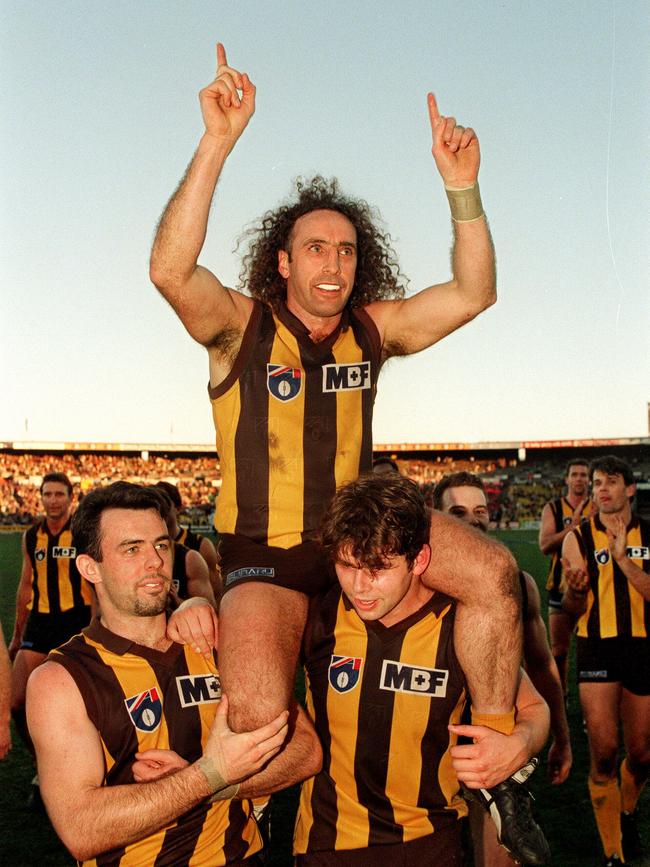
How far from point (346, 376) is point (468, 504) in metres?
2.08

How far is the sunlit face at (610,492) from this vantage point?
696cm

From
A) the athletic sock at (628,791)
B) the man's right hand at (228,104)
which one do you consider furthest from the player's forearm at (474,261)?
the athletic sock at (628,791)

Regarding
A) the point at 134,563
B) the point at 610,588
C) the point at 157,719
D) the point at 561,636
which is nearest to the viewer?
the point at 157,719

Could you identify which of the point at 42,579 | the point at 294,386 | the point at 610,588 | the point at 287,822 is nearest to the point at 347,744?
the point at 294,386

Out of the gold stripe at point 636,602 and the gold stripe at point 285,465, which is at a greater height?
the gold stripe at point 285,465

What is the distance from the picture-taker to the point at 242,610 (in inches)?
132

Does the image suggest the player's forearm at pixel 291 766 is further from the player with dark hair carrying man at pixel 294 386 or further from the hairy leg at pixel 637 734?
the hairy leg at pixel 637 734

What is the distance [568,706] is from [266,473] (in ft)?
24.2

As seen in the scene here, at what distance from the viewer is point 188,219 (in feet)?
10.8

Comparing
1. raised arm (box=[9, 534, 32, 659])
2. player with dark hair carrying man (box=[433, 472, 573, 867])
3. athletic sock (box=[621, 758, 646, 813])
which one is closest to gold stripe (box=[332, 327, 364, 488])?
player with dark hair carrying man (box=[433, 472, 573, 867])

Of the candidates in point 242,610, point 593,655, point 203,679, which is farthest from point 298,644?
point 593,655

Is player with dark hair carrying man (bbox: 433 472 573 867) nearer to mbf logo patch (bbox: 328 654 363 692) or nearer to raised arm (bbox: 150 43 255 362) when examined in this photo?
mbf logo patch (bbox: 328 654 363 692)

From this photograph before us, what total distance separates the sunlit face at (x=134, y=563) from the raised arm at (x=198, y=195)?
1.03m

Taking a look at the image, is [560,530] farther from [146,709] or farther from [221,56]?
[221,56]
